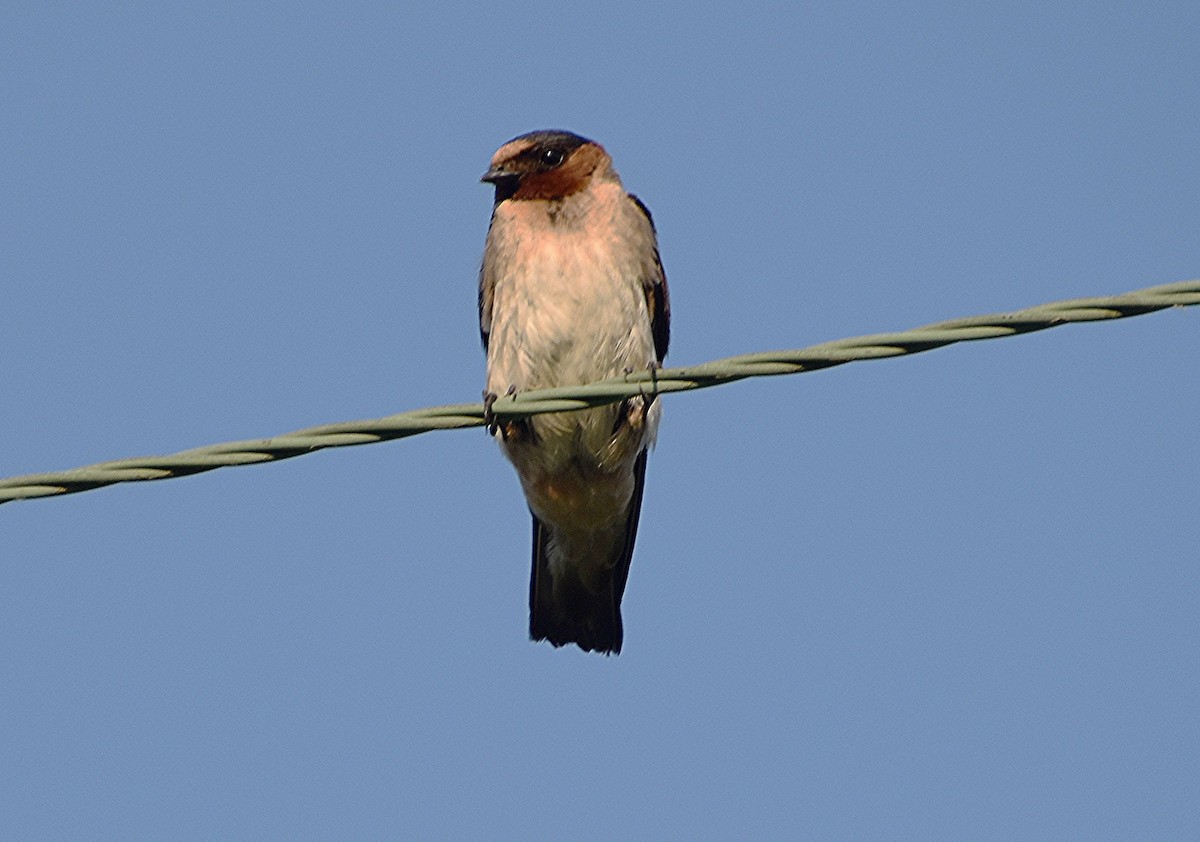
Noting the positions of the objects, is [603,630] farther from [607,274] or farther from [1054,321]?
[1054,321]

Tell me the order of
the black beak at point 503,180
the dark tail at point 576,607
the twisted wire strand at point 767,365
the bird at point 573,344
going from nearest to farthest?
the twisted wire strand at point 767,365, the bird at point 573,344, the black beak at point 503,180, the dark tail at point 576,607

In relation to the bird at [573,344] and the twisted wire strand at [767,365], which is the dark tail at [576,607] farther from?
the twisted wire strand at [767,365]

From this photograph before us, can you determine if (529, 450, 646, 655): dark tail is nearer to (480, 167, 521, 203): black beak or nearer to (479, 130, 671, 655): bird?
(479, 130, 671, 655): bird

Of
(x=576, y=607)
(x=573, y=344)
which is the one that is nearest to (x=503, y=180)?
(x=573, y=344)

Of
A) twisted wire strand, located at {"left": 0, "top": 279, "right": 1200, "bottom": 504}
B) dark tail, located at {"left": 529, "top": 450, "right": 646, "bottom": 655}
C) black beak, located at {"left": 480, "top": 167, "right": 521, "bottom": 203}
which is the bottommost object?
Result: dark tail, located at {"left": 529, "top": 450, "right": 646, "bottom": 655}

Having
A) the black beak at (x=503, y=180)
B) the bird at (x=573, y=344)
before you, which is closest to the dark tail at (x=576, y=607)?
the bird at (x=573, y=344)

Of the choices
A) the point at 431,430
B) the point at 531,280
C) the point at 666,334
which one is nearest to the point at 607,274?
the point at 531,280

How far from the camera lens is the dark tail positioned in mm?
9242

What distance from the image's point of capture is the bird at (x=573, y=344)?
7965mm

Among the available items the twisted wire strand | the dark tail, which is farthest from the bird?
the twisted wire strand

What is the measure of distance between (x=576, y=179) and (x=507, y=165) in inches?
15.0

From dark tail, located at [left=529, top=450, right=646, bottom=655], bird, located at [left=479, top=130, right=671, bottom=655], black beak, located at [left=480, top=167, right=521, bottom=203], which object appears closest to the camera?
bird, located at [left=479, top=130, right=671, bottom=655]

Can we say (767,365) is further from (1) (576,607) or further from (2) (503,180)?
(1) (576,607)

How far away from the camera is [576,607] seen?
30.5 ft
